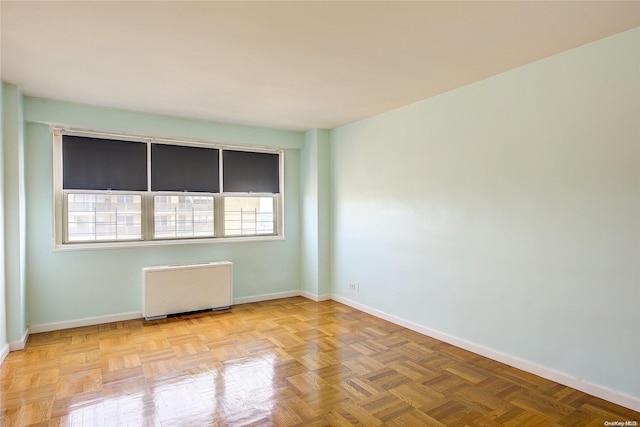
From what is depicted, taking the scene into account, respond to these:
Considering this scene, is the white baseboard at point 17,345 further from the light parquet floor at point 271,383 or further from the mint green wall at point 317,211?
the mint green wall at point 317,211

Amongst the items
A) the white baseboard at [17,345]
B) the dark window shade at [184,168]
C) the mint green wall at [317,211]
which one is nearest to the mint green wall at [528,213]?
the mint green wall at [317,211]

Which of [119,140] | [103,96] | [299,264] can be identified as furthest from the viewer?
[299,264]

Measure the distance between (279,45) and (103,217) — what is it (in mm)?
3263

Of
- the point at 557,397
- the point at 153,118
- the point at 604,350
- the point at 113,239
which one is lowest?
the point at 557,397

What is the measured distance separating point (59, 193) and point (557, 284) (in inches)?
203

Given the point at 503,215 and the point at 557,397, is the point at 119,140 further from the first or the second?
the point at 557,397

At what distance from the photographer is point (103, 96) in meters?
3.92

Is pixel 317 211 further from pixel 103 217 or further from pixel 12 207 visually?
pixel 12 207

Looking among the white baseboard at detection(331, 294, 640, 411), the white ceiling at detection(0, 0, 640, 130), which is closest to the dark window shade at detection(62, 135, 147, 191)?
the white ceiling at detection(0, 0, 640, 130)

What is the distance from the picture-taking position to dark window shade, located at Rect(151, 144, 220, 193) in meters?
4.81

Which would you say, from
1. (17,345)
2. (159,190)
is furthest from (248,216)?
(17,345)

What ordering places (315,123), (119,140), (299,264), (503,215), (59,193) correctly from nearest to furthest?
1. (503,215)
2. (59,193)
3. (119,140)
4. (315,123)
5. (299,264)

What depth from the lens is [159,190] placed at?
189 inches

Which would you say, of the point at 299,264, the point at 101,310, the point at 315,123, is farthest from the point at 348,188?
the point at 101,310
